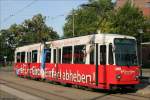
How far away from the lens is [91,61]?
23.1m

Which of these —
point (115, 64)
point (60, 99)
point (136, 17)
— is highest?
point (136, 17)

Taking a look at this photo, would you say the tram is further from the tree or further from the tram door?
the tree

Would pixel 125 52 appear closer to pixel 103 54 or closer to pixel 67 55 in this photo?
pixel 103 54

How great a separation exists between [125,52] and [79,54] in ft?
Result: 11.0

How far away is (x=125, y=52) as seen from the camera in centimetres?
2200

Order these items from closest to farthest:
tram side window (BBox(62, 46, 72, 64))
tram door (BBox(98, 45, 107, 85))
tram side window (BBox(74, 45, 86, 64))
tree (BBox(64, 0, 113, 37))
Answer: tram door (BBox(98, 45, 107, 85)), tram side window (BBox(74, 45, 86, 64)), tram side window (BBox(62, 46, 72, 64)), tree (BBox(64, 0, 113, 37))

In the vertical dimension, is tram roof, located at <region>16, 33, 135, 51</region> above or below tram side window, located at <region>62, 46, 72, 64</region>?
above

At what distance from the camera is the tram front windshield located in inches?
856

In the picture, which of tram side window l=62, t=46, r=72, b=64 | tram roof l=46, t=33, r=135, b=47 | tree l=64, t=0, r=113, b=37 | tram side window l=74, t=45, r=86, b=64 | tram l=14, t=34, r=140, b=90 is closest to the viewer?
tram l=14, t=34, r=140, b=90

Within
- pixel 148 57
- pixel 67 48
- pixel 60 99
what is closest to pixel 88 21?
pixel 148 57

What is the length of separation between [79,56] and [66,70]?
90.1 inches

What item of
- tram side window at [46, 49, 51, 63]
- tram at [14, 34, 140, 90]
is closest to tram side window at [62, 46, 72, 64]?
tram at [14, 34, 140, 90]

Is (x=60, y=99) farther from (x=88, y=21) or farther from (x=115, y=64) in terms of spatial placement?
(x=88, y=21)

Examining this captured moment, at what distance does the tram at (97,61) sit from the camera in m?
21.7
